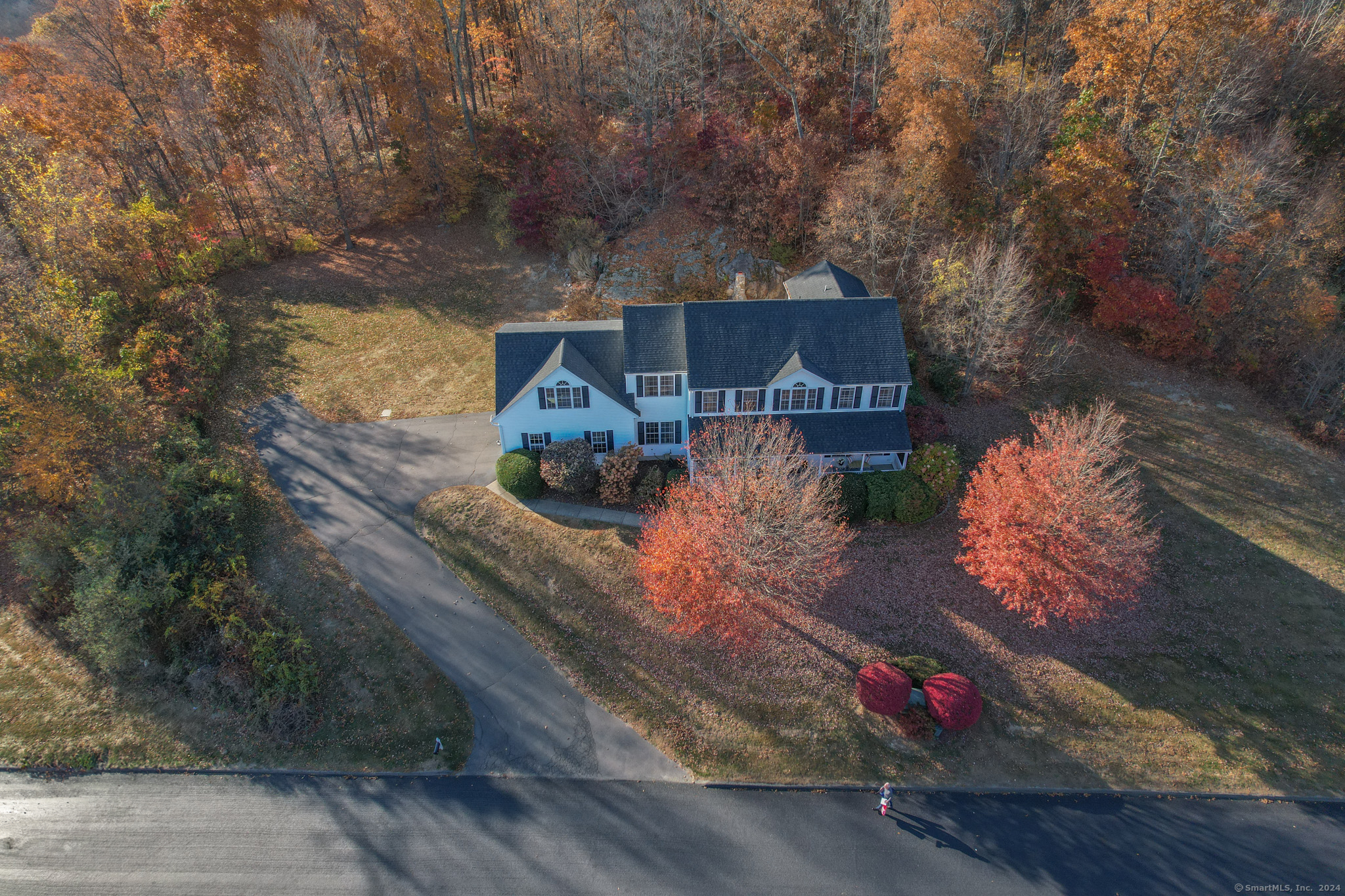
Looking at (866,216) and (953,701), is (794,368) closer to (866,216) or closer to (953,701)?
(866,216)

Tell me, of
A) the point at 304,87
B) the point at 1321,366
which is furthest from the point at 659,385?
the point at 1321,366

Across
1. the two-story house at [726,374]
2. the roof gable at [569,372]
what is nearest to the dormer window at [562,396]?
the two-story house at [726,374]

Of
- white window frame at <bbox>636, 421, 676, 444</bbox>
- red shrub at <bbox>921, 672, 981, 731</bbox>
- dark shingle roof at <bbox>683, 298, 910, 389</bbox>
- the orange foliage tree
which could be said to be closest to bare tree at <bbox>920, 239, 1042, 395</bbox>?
dark shingle roof at <bbox>683, 298, 910, 389</bbox>

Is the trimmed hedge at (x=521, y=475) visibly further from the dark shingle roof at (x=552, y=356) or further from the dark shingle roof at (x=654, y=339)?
the dark shingle roof at (x=654, y=339)

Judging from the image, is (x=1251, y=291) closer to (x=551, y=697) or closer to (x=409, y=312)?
(x=551, y=697)

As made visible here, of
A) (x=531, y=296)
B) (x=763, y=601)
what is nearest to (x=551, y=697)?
(x=763, y=601)

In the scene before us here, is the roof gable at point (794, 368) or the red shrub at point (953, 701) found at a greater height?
the roof gable at point (794, 368)
